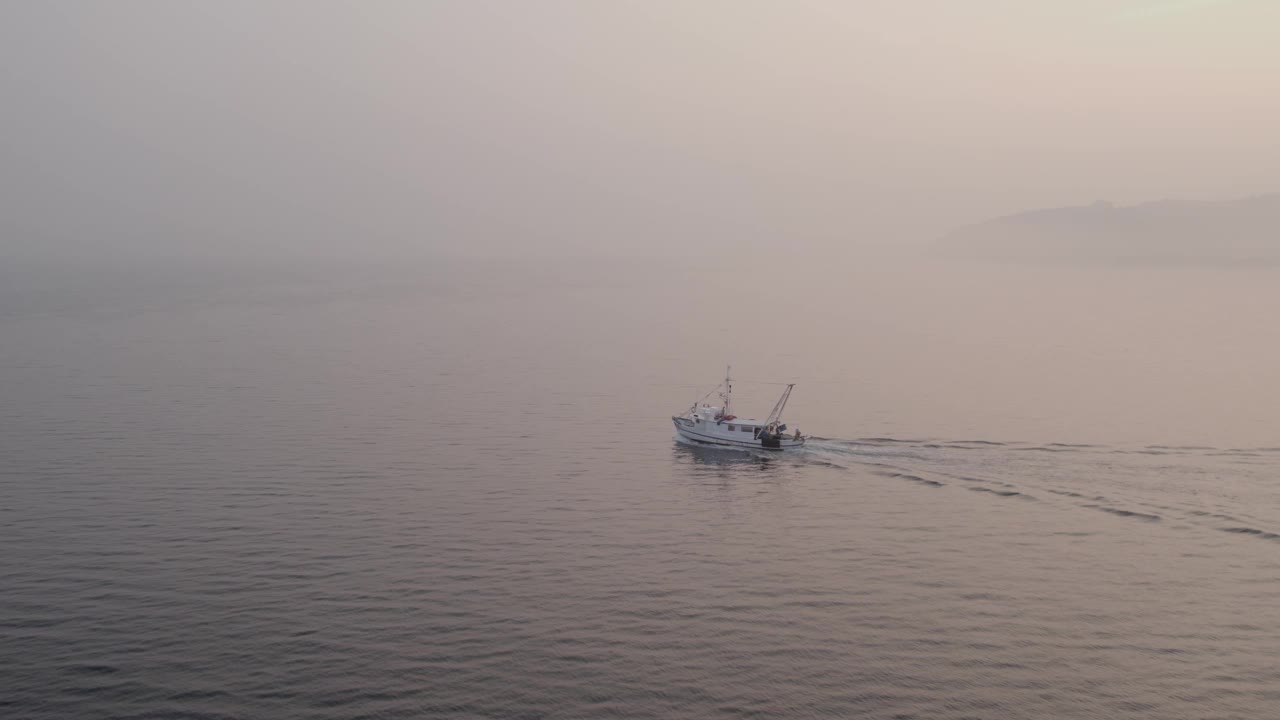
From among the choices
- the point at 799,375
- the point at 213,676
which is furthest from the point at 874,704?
the point at 799,375

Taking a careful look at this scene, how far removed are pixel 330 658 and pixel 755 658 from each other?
26860mm

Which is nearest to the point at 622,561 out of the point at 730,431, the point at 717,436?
the point at 717,436

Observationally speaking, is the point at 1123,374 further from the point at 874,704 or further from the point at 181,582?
the point at 181,582

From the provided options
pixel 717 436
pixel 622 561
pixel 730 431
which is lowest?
pixel 622 561

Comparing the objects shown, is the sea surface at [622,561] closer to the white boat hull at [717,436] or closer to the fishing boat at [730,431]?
the white boat hull at [717,436]

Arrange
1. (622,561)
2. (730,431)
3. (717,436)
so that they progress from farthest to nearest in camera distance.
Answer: (717,436), (730,431), (622,561)

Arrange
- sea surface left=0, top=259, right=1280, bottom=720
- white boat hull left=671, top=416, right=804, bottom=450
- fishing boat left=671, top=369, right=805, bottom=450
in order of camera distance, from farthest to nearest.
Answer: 1. white boat hull left=671, top=416, right=804, bottom=450
2. fishing boat left=671, top=369, right=805, bottom=450
3. sea surface left=0, top=259, right=1280, bottom=720

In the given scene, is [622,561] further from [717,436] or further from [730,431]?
[730,431]

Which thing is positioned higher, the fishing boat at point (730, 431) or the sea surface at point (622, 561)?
the fishing boat at point (730, 431)

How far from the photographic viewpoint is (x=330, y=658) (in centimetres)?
5875

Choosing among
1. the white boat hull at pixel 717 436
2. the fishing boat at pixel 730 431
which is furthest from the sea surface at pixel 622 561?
the fishing boat at pixel 730 431

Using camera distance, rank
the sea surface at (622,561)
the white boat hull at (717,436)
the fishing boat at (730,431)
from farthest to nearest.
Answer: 1. the white boat hull at (717,436)
2. the fishing boat at (730,431)
3. the sea surface at (622,561)

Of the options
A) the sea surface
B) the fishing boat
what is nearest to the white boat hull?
the fishing boat

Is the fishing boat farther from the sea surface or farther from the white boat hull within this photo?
the sea surface
